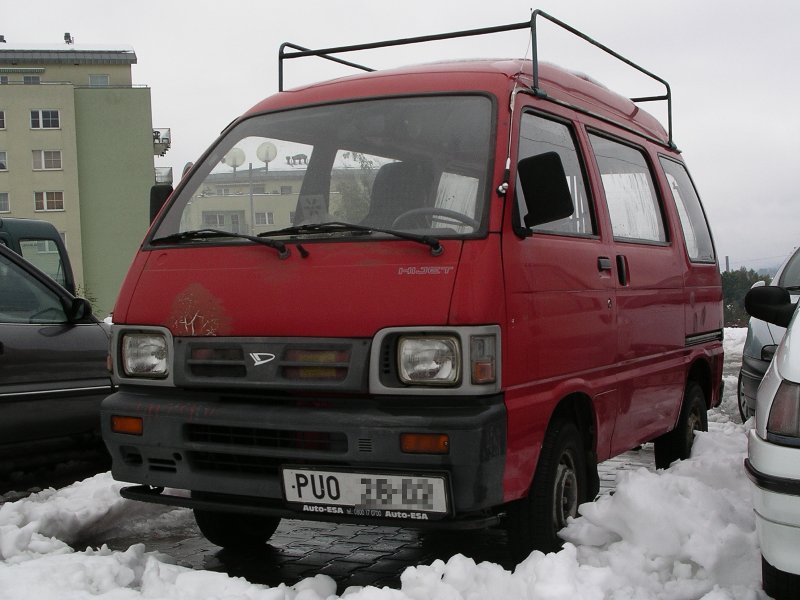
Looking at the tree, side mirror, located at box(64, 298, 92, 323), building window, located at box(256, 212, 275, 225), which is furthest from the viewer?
the tree

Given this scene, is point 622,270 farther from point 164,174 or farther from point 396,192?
point 164,174

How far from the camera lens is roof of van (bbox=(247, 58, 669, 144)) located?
195 inches

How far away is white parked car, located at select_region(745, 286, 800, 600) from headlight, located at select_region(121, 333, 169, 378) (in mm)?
2376

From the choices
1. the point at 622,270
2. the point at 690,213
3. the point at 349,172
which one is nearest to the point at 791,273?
the point at 690,213

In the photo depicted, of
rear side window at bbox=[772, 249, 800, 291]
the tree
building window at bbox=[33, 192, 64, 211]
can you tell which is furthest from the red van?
building window at bbox=[33, 192, 64, 211]

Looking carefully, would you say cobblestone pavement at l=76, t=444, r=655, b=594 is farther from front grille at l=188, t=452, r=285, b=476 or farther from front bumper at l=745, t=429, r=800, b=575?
front bumper at l=745, t=429, r=800, b=575

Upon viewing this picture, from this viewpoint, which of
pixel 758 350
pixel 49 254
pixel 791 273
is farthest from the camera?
pixel 49 254

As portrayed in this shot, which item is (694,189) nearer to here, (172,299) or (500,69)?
(500,69)

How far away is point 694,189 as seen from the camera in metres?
7.78

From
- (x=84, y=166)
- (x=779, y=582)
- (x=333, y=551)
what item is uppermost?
(x=84, y=166)

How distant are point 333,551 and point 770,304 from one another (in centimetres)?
237

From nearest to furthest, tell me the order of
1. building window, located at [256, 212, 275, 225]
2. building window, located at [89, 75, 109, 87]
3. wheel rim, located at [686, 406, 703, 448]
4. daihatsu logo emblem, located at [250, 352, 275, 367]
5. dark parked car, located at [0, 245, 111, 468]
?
daihatsu logo emblem, located at [250, 352, 275, 367], building window, located at [256, 212, 275, 225], dark parked car, located at [0, 245, 111, 468], wheel rim, located at [686, 406, 703, 448], building window, located at [89, 75, 109, 87]

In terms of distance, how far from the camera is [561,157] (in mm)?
5297

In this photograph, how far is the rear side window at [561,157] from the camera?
4.85 metres
